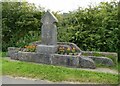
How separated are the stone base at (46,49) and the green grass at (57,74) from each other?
1.35m

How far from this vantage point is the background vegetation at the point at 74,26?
11.2m

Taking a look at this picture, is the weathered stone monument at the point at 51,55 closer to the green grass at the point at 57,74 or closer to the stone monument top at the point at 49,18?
the stone monument top at the point at 49,18

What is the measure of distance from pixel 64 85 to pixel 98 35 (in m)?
5.55

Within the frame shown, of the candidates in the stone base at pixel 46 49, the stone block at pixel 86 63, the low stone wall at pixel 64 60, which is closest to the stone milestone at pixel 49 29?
the stone base at pixel 46 49

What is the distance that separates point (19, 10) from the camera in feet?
43.9

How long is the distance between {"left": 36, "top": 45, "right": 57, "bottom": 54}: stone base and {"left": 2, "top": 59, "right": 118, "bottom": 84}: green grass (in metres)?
1.35

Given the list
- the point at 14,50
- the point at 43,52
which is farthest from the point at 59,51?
the point at 14,50

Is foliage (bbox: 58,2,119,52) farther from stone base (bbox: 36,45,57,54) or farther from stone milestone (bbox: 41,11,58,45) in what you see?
stone base (bbox: 36,45,57,54)

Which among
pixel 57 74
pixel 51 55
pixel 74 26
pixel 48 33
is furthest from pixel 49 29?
pixel 57 74

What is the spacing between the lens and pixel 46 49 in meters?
9.70

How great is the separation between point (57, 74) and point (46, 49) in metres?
2.50

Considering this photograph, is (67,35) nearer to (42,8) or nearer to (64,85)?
(42,8)

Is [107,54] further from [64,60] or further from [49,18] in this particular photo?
[49,18]

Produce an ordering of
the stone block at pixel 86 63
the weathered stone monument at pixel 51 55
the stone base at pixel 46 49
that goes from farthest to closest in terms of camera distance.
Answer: the stone base at pixel 46 49 < the weathered stone monument at pixel 51 55 < the stone block at pixel 86 63
